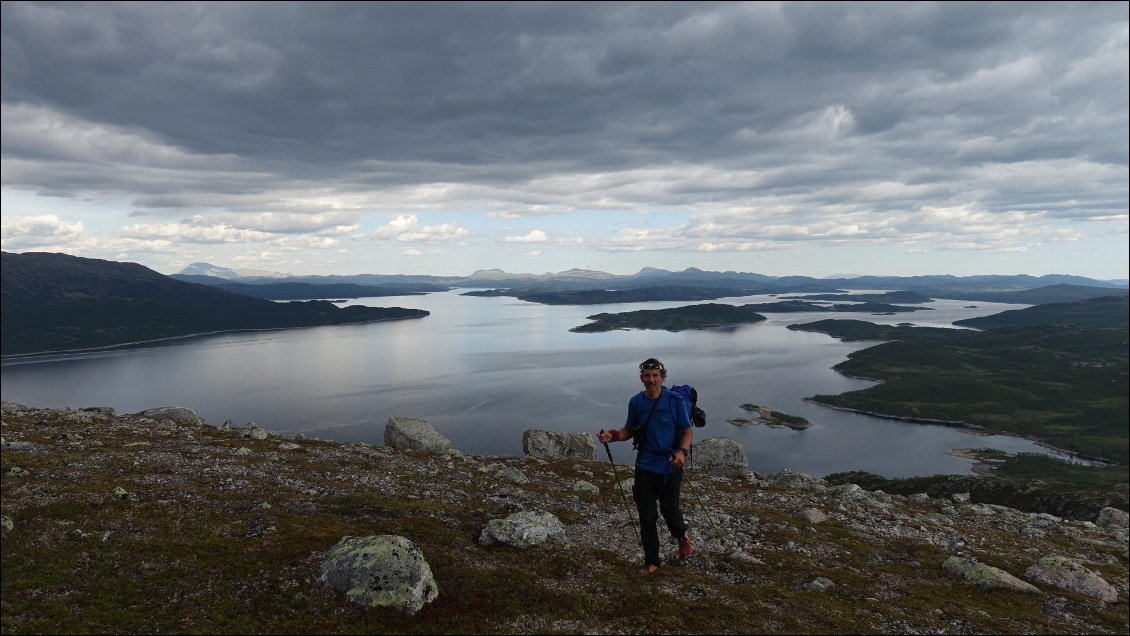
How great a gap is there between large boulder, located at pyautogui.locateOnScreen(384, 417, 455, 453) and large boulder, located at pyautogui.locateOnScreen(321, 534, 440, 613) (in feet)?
115

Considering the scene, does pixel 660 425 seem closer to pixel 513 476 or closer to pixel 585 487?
pixel 585 487

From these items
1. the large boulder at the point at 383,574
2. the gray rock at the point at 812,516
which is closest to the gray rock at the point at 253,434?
the large boulder at the point at 383,574

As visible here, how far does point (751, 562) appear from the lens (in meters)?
19.5

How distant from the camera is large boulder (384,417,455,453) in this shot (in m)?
50.8

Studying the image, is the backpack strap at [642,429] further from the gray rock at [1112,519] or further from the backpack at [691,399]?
the gray rock at [1112,519]

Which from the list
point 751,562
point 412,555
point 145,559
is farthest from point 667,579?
point 145,559

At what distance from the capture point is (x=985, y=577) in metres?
20.8

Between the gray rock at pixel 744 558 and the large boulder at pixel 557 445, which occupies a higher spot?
the gray rock at pixel 744 558

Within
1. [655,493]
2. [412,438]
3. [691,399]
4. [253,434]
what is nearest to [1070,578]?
[655,493]

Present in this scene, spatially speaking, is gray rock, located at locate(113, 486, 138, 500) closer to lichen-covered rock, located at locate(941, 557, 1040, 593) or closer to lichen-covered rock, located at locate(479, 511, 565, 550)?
lichen-covered rock, located at locate(479, 511, 565, 550)

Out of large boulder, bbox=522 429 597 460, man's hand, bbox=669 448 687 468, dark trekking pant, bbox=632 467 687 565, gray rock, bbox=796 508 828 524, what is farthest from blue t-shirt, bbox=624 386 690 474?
large boulder, bbox=522 429 597 460

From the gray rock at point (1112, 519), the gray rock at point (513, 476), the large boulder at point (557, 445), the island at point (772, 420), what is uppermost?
the gray rock at point (513, 476)

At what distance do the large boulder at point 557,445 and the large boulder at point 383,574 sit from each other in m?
47.0

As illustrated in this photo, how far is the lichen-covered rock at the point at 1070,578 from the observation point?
21.3 meters
